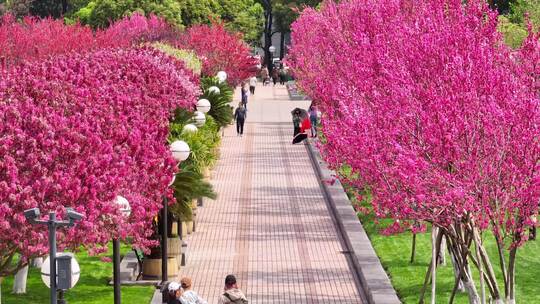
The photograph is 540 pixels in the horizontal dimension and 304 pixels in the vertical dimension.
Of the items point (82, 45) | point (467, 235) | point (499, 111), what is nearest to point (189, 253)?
point (467, 235)

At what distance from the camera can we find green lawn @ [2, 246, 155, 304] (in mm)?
25578

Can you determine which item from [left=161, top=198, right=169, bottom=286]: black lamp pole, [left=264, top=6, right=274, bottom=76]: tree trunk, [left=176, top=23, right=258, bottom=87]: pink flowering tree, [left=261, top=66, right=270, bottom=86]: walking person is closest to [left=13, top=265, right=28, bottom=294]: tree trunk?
[left=161, top=198, right=169, bottom=286]: black lamp pole

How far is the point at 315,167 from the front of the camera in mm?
47344

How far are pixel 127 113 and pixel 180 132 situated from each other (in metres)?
6.63

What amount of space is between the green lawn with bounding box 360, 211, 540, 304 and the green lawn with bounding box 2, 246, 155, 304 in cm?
520

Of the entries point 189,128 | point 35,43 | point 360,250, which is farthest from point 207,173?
point 35,43

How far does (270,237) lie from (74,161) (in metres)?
13.5

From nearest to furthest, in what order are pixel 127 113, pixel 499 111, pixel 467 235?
pixel 499 111 → pixel 467 235 → pixel 127 113

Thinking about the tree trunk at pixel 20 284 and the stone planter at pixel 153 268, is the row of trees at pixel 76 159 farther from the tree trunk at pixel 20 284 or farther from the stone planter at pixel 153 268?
the tree trunk at pixel 20 284

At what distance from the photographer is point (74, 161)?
1977 centimetres

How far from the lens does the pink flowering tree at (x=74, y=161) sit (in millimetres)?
18984

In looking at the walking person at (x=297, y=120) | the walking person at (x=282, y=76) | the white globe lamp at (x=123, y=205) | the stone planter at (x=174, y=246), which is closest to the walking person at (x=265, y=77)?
the walking person at (x=282, y=76)

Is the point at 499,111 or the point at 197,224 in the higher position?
the point at 499,111

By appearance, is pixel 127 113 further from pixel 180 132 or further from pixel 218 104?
pixel 218 104
